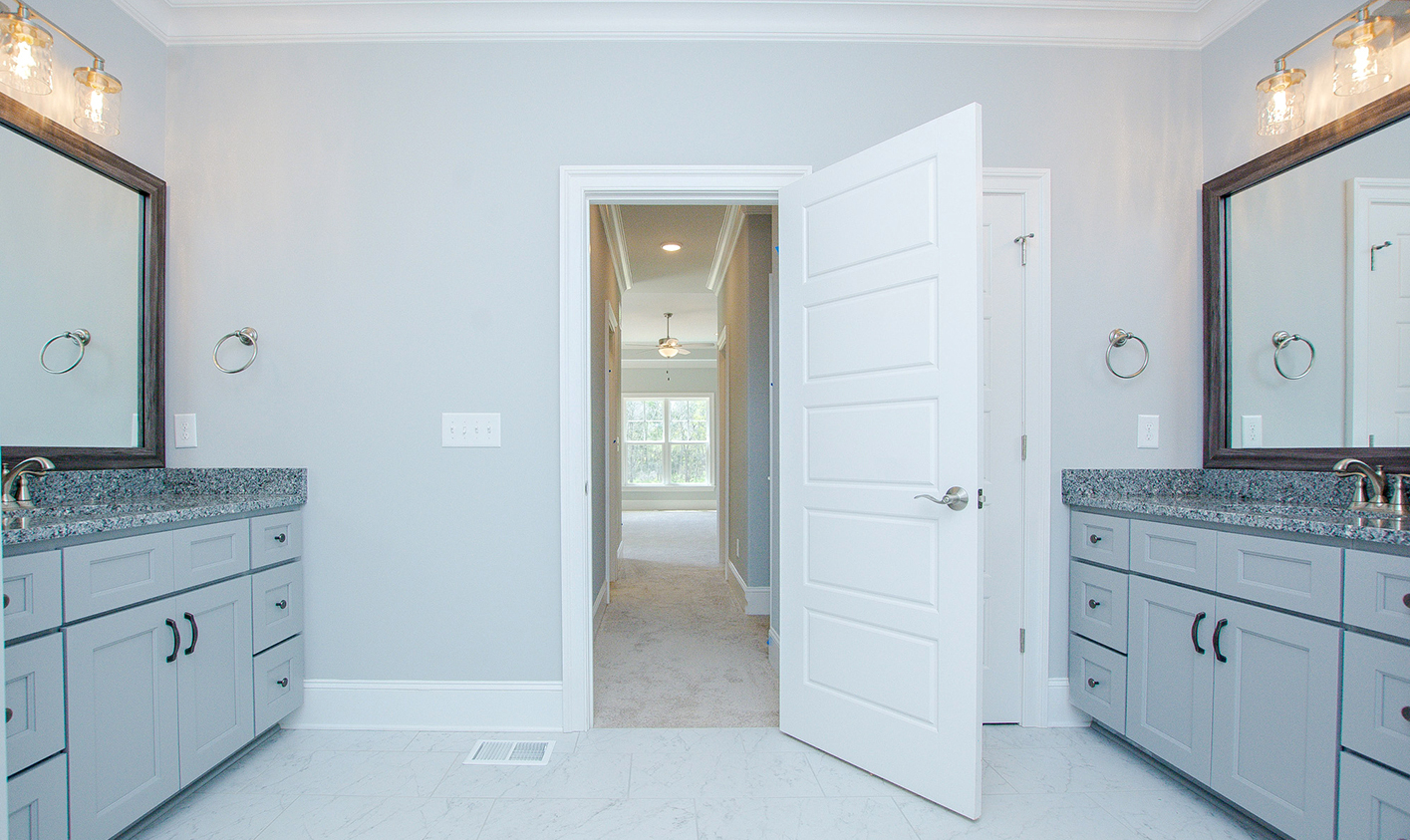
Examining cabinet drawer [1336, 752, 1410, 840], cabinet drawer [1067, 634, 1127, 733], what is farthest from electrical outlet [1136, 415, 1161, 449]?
cabinet drawer [1336, 752, 1410, 840]

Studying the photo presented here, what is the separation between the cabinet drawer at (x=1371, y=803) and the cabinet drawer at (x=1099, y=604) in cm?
66

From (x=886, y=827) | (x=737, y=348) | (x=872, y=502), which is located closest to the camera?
(x=886, y=827)

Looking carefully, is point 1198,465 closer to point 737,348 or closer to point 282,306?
point 737,348

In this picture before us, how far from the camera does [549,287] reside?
2383 mm

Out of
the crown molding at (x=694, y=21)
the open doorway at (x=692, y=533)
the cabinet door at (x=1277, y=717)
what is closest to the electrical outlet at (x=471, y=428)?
the open doorway at (x=692, y=533)

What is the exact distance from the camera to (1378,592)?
1445mm

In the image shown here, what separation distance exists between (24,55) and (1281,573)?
3641 millimetres

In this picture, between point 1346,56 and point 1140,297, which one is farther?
point 1140,297

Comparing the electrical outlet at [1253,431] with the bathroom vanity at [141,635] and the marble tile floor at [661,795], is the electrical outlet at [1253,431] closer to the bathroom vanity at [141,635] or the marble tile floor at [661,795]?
the marble tile floor at [661,795]

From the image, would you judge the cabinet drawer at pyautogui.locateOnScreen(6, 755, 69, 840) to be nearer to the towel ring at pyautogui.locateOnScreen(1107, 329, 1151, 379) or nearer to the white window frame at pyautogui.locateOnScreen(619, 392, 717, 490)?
the towel ring at pyautogui.locateOnScreen(1107, 329, 1151, 379)

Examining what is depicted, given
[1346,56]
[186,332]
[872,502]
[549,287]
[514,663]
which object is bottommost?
[514,663]

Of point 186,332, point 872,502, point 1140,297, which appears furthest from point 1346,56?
point 186,332

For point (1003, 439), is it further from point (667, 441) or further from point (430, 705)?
point (667, 441)

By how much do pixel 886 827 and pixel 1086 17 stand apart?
9.05 ft
